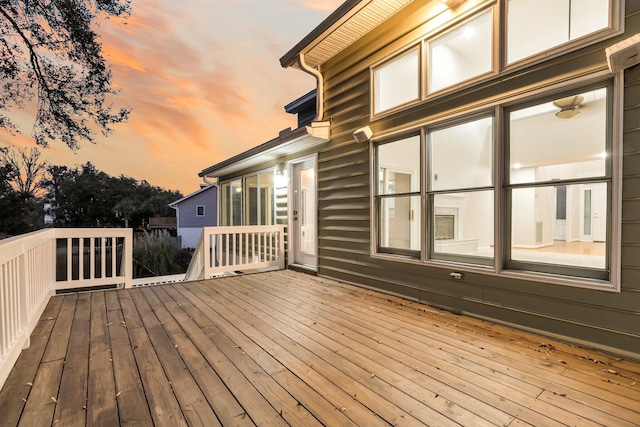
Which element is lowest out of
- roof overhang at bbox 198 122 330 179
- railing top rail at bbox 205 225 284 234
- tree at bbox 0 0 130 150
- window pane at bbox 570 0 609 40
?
railing top rail at bbox 205 225 284 234

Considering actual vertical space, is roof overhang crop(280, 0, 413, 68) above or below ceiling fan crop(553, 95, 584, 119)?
above

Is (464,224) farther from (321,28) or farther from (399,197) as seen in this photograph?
(321,28)

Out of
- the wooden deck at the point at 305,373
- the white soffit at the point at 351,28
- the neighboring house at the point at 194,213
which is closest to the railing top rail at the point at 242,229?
the wooden deck at the point at 305,373

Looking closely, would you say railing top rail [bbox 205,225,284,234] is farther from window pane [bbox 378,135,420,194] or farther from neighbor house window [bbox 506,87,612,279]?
neighbor house window [bbox 506,87,612,279]

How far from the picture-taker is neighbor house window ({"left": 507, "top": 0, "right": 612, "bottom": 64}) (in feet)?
7.32

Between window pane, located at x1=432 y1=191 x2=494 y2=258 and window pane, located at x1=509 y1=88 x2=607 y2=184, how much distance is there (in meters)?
0.40

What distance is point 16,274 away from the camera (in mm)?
2219

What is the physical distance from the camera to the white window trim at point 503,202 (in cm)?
204

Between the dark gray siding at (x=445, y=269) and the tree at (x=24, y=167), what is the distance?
11791 mm

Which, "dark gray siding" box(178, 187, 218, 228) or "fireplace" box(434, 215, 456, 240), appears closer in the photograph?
"fireplace" box(434, 215, 456, 240)

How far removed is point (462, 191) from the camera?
9.86 ft

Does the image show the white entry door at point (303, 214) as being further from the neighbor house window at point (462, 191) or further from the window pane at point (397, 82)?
the neighbor house window at point (462, 191)

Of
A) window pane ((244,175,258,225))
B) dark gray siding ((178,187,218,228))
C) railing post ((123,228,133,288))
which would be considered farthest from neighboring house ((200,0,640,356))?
dark gray siding ((178,187,218,228))

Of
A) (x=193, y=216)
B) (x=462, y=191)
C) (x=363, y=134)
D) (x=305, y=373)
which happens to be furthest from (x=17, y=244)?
(x=193, y=216)
